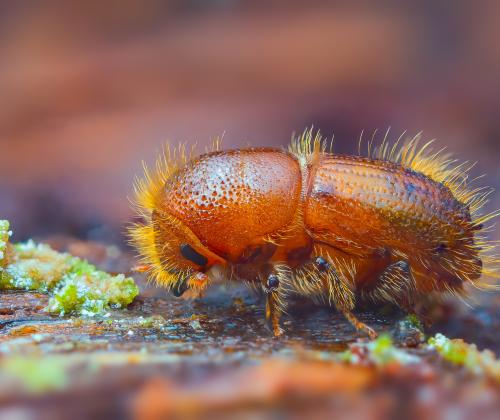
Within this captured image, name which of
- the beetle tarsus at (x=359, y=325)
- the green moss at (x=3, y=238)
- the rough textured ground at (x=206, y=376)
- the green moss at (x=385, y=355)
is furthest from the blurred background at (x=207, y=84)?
the green moss at (x=385, y=355)

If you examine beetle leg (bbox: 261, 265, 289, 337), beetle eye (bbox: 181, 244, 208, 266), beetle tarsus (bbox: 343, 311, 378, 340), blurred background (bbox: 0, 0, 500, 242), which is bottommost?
beetle tarsus (bbox: 343, 311, 378, 340)

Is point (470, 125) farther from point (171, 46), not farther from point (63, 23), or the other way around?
point (63, 23)

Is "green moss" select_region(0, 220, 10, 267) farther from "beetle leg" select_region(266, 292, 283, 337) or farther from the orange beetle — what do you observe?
"beetle leg" select_region(266, 292, 283, 337)

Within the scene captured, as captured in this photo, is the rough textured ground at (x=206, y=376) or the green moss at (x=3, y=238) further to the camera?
the green moss at (x=3, y=238)

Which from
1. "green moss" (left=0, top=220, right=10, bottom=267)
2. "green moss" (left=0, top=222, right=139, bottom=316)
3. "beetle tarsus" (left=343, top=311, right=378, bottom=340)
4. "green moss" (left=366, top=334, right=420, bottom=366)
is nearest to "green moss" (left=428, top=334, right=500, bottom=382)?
"green moss" (left=366, top=334, right=420, bottom=366)

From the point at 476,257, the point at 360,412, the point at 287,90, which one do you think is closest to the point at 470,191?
the point at 476,257

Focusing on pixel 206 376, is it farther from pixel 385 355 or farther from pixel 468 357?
pixel 468 357

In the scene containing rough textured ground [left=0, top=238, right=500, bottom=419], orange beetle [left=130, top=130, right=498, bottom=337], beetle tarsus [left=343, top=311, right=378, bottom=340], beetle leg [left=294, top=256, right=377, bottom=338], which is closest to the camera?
rough textured ground [left=0, top=238, right=500, bottom=419]

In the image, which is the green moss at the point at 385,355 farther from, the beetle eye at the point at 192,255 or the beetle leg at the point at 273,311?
the beetle eye at the point at 192,255

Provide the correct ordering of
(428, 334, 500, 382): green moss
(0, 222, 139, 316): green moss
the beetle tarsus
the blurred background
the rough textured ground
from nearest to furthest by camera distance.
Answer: the rough textured ground
(428, 334, 500, 382): green moss
the beetle tarsus
(0, 222, 139, 316): green moss
the blurred background
